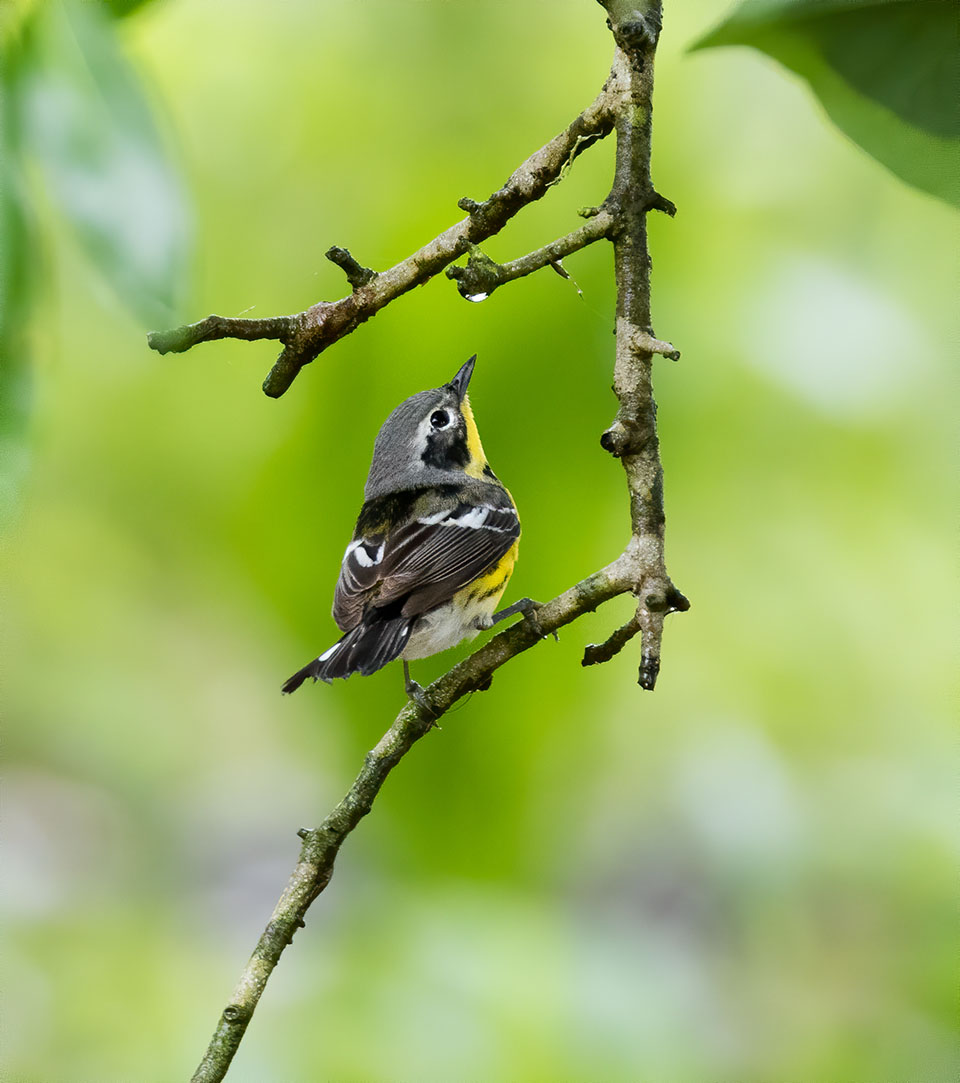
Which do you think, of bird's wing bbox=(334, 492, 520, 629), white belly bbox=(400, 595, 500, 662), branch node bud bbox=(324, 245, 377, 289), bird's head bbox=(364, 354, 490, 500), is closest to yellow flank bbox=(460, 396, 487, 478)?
bird's head bbox=(364, 354, 490, 500)

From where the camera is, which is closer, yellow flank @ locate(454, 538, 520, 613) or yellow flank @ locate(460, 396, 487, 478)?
yellow flank @ locate(454, 538, 520, 613)

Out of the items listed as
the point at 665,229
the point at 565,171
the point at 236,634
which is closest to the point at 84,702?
the point at 236,634

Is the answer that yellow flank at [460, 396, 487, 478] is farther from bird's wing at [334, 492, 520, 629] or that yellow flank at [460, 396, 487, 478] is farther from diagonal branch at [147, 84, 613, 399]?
diagonal branch at [147, 84, 613, 399]

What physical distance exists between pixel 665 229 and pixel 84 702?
872 mm

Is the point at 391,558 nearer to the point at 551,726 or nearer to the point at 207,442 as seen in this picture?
the point at 551,726

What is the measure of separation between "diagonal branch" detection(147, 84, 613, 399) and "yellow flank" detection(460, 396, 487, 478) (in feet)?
1.17

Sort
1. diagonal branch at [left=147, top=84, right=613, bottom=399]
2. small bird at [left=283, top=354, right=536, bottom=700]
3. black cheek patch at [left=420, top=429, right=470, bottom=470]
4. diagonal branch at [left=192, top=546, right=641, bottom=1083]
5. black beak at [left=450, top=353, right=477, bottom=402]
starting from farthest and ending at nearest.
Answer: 1. black cheek patch at [left=420, top=429, right=470, bottom=470]
2. black beak at [left=450, top=353, right=477, bottom=402]
3. small bird at [left=283, top=354, right=536, bottom=700]
4. diagonal branch at [left=147, top=84, right=613, bottom=399]
5. diagonal branch at [left=192, top=546, right=641, bottom=1083]

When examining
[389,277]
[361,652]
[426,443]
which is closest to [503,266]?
[389,277]

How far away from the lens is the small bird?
2.12 feet

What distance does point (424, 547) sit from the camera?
75 cm

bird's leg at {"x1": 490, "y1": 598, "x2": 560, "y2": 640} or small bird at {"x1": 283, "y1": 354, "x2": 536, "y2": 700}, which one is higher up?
small bird at {"x1": 283, "y1": 354, "x2": 536, "y2": 700}

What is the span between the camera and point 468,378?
797mm

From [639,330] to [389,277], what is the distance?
0.40ft

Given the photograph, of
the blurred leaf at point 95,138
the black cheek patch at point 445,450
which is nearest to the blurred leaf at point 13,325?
the blurred leaf at point 95,138
